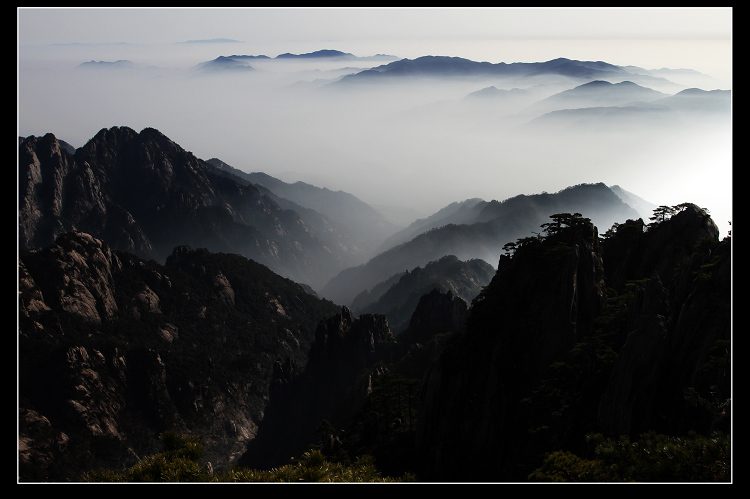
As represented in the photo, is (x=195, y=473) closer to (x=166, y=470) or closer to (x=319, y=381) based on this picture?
(x=166, y=470)

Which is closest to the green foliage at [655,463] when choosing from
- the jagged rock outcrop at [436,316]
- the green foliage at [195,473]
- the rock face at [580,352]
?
the rock face at [580,352]

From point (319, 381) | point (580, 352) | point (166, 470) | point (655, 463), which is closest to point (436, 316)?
point (319, 381)

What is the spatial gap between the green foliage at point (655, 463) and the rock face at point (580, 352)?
7000 millimetres

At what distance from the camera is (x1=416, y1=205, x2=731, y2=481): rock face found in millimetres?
35625

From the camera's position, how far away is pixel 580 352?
48.3m

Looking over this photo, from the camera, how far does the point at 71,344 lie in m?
181

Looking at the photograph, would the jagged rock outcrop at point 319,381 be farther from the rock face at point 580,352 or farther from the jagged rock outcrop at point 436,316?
the rock face at point 580,352

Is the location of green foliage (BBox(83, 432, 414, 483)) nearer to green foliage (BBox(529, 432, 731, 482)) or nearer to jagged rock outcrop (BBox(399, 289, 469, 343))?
green foliage (BBox(529, 432, 731, 482))

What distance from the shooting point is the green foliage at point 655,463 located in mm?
22516

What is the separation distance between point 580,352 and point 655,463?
24.8m
